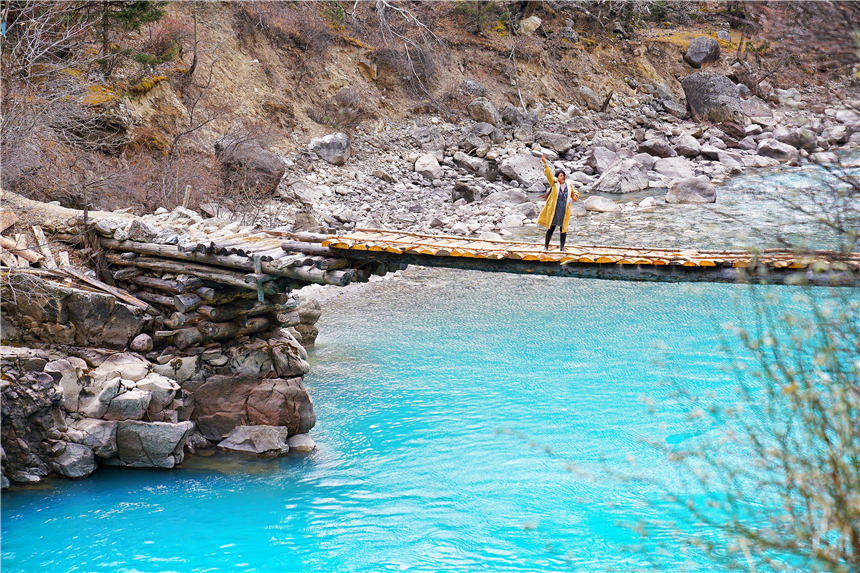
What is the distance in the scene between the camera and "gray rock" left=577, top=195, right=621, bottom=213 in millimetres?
22047

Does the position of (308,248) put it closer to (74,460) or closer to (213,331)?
(213,331)

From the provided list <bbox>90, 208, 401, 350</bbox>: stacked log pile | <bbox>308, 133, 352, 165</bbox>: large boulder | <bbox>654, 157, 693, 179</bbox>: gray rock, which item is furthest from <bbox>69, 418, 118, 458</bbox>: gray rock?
<bbox>654, 157, 693, 179</bbox>: gray rock

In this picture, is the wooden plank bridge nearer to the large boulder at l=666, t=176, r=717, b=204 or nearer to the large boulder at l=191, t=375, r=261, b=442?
the large boulder at l=191, t=375, r=261, b=442

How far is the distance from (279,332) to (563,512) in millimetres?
5061


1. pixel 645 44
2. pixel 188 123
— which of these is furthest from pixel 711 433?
pixel 645 44

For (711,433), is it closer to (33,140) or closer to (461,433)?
(461,433)

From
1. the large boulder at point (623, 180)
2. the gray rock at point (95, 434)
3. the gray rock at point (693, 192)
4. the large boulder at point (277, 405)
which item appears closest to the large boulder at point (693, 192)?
the gray rock at point (693, 192)

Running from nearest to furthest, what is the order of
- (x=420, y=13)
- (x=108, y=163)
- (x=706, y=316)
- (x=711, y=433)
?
(x=711, y=433), (x=706, y=316), (x=108, y=163), (x=420, y=13)

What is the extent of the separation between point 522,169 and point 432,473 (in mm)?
17465

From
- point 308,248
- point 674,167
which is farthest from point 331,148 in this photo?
point 308,248

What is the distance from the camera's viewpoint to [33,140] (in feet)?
38.0

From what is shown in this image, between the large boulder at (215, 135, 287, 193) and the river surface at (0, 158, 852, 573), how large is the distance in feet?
20.5

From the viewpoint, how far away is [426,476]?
9281 millimetres

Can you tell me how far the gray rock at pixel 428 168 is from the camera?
24047 millimetres
